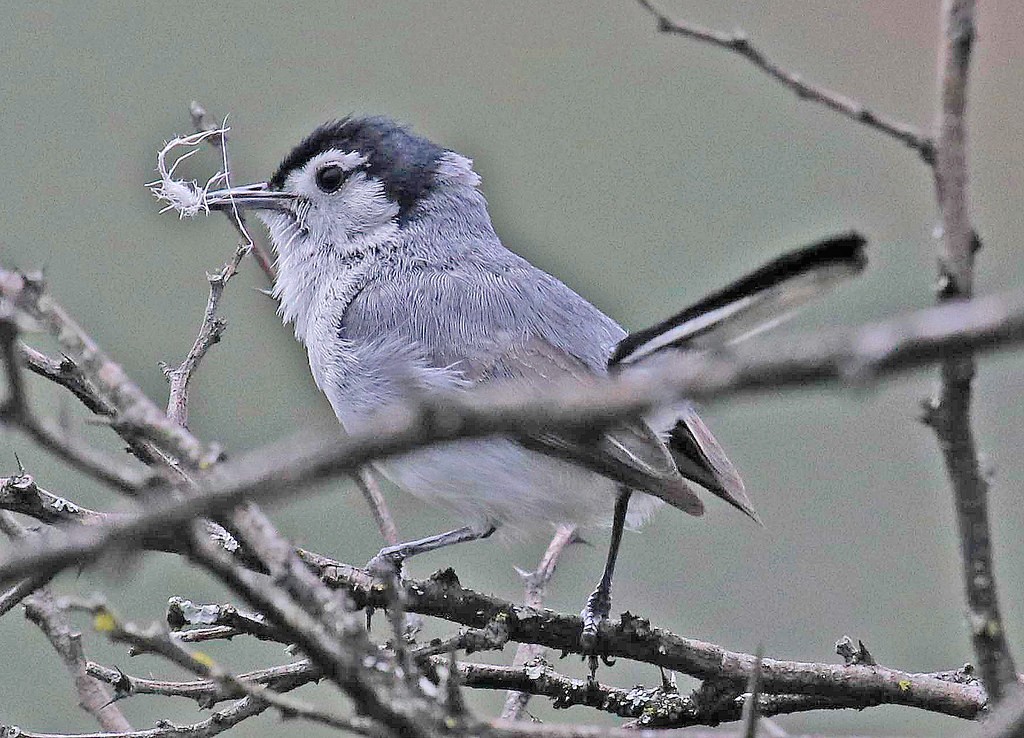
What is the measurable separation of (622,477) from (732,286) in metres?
0.83

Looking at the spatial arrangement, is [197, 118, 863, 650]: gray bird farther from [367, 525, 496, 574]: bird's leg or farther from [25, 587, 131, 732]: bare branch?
[25, 587, 131, 732]: bare branch

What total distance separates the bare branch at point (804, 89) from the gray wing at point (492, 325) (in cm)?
113

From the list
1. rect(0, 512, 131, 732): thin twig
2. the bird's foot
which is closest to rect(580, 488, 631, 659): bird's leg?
the bird's foot

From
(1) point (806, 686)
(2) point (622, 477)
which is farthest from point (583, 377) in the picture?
(1) point (806, 686)

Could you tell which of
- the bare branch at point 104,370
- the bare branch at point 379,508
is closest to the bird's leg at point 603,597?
the bare branch at point 379,508

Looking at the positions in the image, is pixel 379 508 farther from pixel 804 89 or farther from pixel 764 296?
pixel 804 89

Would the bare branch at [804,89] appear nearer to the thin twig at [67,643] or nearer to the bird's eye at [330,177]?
the thin twig at [67,643]

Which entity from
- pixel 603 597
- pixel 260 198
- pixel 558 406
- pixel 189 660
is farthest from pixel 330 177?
pixel 558 406

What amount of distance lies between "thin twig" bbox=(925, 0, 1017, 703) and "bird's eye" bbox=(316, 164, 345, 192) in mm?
2309

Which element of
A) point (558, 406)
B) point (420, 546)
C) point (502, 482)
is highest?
point (502, 482)

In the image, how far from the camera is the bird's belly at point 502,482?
2.54 m

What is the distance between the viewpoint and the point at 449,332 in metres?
2.75

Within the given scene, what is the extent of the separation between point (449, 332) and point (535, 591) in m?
0.61

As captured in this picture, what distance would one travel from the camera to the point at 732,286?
163cm
